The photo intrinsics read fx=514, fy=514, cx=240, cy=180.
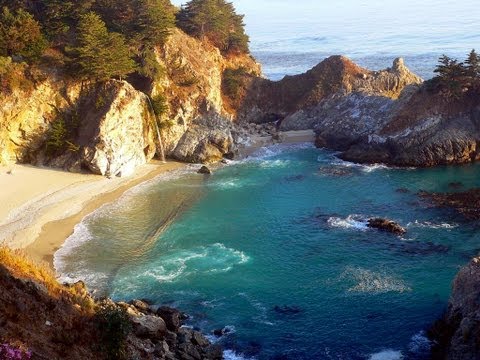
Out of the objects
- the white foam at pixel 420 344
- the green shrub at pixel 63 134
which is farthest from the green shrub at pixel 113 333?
the green shrub at pixel 63 134

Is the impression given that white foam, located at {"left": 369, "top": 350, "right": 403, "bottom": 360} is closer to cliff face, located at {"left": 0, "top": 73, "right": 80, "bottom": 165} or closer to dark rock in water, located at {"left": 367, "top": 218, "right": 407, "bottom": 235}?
dark rock in water, located at {"left": 367, "top": 218, "right": 407, "bottom": 235}

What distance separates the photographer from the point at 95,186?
171 feet

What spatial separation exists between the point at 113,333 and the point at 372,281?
60.1ft

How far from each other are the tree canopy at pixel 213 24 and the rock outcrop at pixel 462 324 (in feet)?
188

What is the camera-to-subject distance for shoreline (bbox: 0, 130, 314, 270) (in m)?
40.7

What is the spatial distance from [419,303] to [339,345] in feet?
21.3

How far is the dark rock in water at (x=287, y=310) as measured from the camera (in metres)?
30.4

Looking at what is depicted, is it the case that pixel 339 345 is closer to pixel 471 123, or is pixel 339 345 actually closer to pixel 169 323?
pixel 169 323

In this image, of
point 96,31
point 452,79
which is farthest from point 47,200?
point 452,79

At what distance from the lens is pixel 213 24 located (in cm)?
7544

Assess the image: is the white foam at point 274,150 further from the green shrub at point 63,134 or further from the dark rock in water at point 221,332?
the dark rock in water at point 221,332

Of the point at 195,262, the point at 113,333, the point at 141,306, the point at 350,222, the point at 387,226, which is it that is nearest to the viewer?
the point at 113,333

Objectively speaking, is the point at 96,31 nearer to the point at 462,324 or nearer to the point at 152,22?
the point at 152,22

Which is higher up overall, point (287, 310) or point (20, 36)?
point (20, 36)
